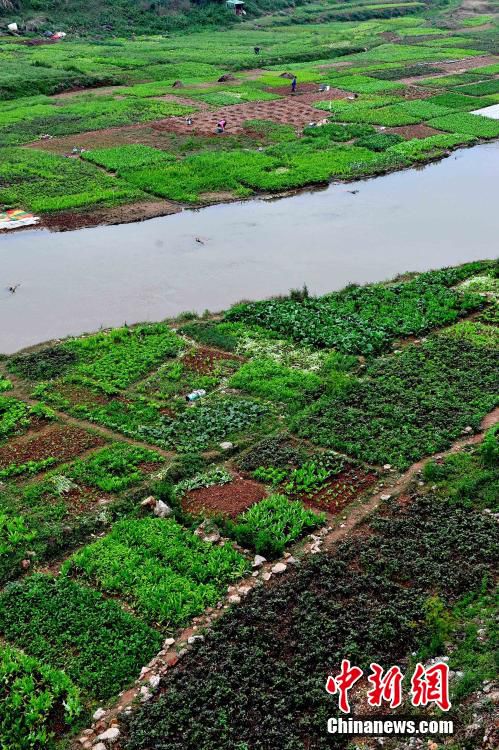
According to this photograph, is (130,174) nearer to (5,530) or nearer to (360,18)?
(5,530)

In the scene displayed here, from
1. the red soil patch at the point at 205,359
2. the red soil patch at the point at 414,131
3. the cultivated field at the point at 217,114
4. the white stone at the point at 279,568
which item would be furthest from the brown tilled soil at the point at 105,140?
the white stone at the point at 279,568

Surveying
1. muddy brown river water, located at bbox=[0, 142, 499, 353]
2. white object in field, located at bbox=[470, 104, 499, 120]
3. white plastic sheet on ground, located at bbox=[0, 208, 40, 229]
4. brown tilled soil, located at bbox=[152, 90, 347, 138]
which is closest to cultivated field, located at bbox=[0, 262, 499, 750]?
muddy brown river water, located at bbox=[0, 142, 499, 353]

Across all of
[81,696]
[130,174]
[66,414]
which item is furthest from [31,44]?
[81,696]

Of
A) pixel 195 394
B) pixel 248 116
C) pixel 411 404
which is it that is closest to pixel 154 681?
pixel 195 394

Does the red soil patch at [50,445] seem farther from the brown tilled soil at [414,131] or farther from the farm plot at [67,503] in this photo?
the brown tilled soil at [414,131]

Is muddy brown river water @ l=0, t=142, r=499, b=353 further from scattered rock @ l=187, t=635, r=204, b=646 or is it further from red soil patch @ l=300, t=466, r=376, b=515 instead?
scattered rock @ l=187, t=635, r=204, b=646

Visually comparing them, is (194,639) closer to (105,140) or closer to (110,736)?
(110,736)
